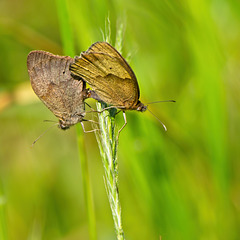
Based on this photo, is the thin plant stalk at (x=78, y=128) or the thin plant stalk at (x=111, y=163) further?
the thin plant stalk at (x=78, y=128)

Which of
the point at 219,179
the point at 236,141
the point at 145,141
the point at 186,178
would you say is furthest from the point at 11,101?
the point at 236,141

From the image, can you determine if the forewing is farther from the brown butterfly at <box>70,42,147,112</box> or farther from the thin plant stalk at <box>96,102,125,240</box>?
the thin plant stalk at <box>96,102,125,240</box>

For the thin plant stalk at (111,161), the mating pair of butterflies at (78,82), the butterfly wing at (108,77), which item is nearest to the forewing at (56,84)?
the mating pair of butterflies at (78,82)

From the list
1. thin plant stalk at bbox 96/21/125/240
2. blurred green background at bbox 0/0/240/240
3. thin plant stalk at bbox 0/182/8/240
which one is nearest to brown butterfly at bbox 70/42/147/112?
blurred green background at bbox 0/0/240/240

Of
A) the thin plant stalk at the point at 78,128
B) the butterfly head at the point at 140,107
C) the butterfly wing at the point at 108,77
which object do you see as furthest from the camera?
the butterfly head at the point at 140,107

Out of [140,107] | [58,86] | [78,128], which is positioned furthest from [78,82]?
[78,128]

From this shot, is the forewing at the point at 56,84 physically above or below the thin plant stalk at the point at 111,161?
above

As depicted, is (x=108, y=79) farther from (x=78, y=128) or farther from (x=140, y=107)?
(x=78, y=128)

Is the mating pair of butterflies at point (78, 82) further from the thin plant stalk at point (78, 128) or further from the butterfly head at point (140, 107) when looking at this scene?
the thin plant stalk at point (78, 128)
